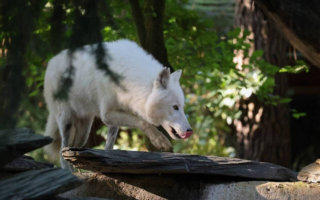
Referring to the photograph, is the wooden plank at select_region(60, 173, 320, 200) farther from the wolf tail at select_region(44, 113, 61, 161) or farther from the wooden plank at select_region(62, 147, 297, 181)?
the wolf tail at select_region(44, 113, 61, 161)

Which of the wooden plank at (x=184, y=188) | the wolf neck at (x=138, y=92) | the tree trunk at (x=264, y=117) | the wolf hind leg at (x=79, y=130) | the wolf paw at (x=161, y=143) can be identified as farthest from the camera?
the tree trunk at (x=264, y=117)

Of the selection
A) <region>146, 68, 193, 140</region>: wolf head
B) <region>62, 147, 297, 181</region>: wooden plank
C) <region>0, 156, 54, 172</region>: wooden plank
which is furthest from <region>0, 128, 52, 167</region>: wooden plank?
<region>146, 68, 193, 140</region>: wolf head

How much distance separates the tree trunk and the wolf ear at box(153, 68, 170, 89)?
383 cm

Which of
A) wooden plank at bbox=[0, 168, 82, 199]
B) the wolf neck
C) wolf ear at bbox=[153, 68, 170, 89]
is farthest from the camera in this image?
the wolf neck

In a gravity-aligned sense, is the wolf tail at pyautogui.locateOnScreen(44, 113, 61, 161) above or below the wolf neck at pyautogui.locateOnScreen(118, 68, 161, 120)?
below

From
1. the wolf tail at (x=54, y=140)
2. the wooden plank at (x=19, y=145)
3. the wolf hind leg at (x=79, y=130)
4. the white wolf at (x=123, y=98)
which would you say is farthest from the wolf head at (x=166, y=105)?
the wooden plank at (x=19, y=145)

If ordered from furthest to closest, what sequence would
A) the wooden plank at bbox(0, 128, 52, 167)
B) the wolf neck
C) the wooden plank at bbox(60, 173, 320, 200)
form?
the wolf neck → the wooden plank at bbox(60, 173, 320, 200) → the wooden plank at bbox(0, 128, 52, 167)

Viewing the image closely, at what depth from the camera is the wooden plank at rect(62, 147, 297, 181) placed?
3.45 m

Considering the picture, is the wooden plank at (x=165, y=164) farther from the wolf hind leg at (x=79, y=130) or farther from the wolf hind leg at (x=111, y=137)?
the wolf hind leg at (x=79, y=130)

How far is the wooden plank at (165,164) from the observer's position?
136 inches

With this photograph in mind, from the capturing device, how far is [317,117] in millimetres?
10906

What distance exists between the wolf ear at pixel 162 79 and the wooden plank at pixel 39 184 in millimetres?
1807

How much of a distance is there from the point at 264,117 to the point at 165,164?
4.46 meters

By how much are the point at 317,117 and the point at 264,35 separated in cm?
400
